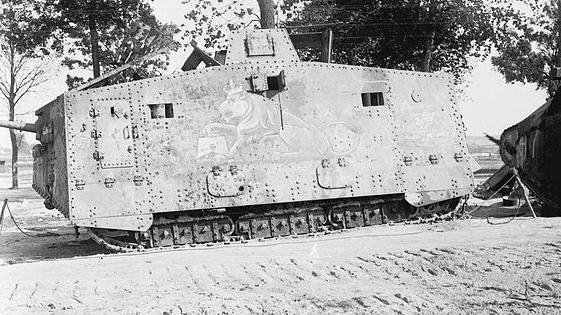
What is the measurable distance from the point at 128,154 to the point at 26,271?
2529 millimetres

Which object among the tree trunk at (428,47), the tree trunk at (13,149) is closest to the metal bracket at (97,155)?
the tree trunk at (428,47)

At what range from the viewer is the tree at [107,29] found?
77.2ft

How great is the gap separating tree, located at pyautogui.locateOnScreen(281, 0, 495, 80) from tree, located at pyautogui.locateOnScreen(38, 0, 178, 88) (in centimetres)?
544

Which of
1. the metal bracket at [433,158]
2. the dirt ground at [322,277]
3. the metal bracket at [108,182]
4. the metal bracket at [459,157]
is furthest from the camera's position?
the metal bracket at [459,157]

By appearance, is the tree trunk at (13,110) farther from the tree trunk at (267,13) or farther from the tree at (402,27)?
the tree trunk at (267,13)

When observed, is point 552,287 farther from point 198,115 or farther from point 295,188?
point 198,115

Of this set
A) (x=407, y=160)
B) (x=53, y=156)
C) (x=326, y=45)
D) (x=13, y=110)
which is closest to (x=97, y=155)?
(x=53, y=156)

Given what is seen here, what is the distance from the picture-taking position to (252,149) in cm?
1134

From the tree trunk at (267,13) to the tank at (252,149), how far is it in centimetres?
692

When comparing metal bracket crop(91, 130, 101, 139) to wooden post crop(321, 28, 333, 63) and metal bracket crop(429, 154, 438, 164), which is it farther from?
metal bracket crop(429, 154, 438, 164)

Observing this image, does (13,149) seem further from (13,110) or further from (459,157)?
(459,157)

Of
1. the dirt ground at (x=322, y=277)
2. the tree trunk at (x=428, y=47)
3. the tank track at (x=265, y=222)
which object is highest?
the tree trunk at (x=428, y=47)

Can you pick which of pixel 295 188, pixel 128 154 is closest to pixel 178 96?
pixel 128 154

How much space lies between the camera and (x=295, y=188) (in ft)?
37.6
